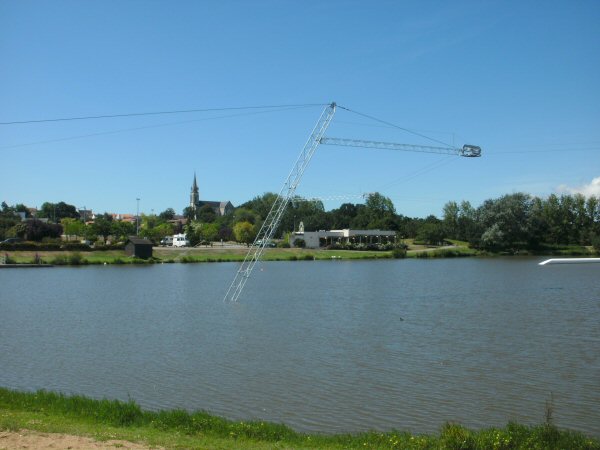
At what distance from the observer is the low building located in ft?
277

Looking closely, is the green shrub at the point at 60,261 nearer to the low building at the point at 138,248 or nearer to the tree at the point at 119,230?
the low building at the point at 138,248

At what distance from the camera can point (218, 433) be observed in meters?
10.6

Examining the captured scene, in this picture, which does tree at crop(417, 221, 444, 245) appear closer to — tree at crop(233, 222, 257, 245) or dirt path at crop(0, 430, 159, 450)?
tree at crop(233, 222, 257, 245)

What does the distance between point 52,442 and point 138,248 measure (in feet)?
256

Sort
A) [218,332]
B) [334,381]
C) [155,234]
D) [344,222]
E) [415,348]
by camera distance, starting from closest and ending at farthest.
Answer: [334,381], [415,348], [218,332], [155,234], [344,222]

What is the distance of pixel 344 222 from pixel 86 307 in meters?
132

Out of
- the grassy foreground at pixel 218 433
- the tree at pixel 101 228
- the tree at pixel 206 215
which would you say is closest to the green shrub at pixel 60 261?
the tree at pixel 101 228

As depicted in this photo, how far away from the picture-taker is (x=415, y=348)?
68.5 feet

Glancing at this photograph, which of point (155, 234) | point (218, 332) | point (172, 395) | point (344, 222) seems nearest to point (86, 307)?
point (218, 332)

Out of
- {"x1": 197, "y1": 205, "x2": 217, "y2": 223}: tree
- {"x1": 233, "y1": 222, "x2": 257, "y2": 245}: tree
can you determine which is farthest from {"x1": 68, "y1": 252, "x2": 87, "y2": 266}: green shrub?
{"x1": 197, "y1": 205, "x2": 217, "y2": 223}: tree

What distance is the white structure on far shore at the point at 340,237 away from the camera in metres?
123

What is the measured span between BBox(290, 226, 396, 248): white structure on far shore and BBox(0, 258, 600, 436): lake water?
272 feet

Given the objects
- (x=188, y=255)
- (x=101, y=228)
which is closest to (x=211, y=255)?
(x=188, y=255)

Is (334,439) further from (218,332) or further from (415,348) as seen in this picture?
(218,332)
